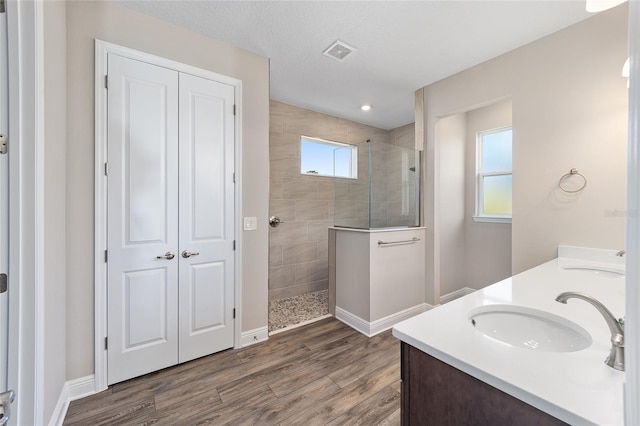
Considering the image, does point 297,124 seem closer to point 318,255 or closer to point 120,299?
point 318,255

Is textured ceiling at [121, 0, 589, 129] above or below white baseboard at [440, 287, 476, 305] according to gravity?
above

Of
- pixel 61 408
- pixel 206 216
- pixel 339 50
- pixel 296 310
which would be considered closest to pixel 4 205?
pixel 206 216

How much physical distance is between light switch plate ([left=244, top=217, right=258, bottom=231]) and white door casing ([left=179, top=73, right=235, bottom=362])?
12 centimetres

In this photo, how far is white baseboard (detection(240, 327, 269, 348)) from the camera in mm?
2326

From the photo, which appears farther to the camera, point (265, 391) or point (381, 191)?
point (381, 191)

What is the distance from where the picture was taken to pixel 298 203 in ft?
12.3

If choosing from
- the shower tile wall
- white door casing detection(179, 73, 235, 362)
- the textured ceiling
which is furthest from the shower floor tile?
the textured ceiling

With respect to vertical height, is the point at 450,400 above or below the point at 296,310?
above

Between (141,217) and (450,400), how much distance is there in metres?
2.10

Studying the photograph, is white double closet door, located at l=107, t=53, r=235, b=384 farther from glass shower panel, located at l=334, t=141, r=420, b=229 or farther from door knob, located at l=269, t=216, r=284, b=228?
glass shower panel, located at l=334, t=141, r=420, b=229

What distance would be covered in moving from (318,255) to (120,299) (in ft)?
8.38

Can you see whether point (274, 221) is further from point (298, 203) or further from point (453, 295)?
point (453, 295)

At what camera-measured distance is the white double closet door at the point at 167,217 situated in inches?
71.9

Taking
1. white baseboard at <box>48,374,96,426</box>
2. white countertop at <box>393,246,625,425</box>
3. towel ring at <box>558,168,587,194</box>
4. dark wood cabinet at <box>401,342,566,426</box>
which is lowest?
white baseboard at <box>48,374,96,426</box>
